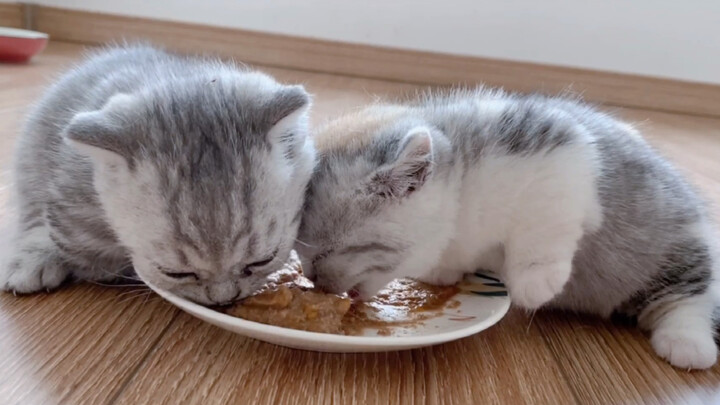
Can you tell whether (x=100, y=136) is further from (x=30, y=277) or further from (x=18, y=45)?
(x=18, y=45)

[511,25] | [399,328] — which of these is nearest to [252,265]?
[399,328]

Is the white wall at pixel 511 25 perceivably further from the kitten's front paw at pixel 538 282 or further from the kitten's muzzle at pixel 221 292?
the kitten's muzzle at pixel 221 292

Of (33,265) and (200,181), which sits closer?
(200,181)

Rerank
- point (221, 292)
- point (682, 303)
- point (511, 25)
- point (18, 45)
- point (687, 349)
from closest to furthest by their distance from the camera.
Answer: point (221, 292)
point (687, 349)
point (682, 303)
point (18, 45)
point (511, 25)

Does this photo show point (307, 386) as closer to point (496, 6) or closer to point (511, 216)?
point (511, 216)

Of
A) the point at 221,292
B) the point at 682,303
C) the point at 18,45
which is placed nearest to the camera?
the point at 221,292

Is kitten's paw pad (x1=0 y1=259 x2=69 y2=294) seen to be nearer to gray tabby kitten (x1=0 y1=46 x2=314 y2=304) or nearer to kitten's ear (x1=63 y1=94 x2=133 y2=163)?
gray tabby kitten (x1=0 y1=46 x2=314 y2=304)

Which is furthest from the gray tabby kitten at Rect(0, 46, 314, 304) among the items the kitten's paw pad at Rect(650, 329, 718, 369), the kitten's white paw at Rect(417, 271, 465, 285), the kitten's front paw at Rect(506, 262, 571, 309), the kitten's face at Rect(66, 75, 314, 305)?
the kitten's paw pad at Rect(650, 329, 718, 369)

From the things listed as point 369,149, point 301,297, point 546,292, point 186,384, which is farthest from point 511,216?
point 186,384
